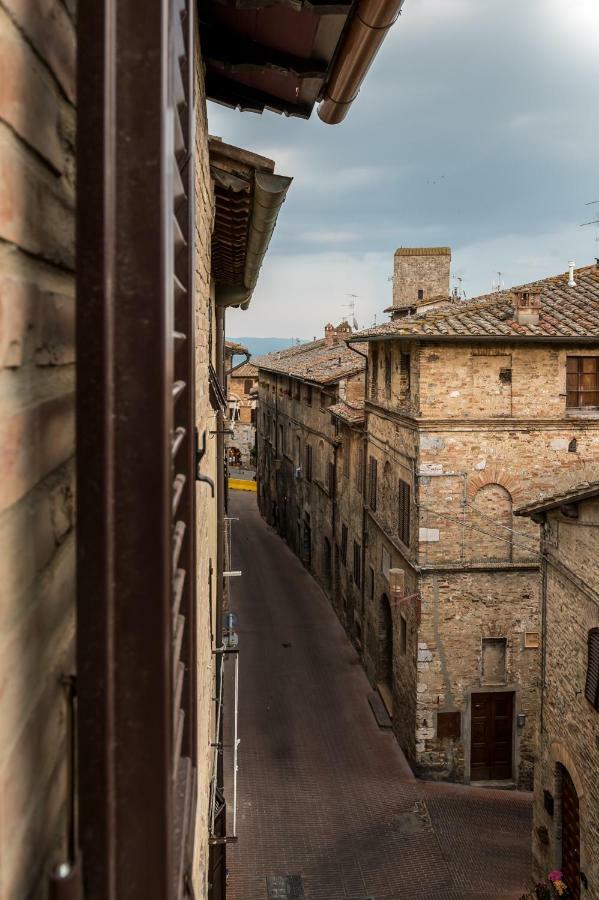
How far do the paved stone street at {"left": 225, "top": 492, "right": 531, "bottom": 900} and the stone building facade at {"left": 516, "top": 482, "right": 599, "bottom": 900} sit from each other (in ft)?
6.82

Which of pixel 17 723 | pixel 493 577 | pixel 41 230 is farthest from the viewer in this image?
pixel 493 577

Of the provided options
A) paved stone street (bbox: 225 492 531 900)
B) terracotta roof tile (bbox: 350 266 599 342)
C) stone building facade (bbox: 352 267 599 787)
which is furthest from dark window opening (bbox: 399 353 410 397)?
paved stone street (bbox: 225 492 531 900)

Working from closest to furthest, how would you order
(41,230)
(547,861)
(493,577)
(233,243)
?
(41,230) → (233,243) → (547,861) → (493,577)

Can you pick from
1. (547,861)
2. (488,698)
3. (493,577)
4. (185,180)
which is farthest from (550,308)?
(185,180)

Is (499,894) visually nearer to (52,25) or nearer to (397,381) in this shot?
(397,381)

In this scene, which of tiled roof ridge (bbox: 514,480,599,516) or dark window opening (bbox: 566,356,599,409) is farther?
dark window opening (bbox: 566,356,599,409)

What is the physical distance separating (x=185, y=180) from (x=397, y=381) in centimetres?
1609

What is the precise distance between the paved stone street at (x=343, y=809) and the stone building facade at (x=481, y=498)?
3.89ft

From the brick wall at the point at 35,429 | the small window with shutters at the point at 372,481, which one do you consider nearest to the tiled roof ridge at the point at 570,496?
the small window with shutters at the point at 372,481

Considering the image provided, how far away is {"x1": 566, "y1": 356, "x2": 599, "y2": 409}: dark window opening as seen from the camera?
16.4 m

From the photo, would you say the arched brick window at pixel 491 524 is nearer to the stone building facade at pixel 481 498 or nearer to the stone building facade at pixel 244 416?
the stone building facade at pixel 481 498

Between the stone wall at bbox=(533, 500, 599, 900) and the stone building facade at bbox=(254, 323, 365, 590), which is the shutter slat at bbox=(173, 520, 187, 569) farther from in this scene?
the stone building facade at bbox=(254, 323, 365, 590)

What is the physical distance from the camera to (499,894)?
1321cm

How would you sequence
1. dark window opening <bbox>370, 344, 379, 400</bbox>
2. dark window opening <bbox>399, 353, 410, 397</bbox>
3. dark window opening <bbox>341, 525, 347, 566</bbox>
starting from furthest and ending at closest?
dark window opening <bbox>341, 525, 347, 566</bbox> < dark window opening <bbox>370, 344, 379, 400</bbox> < dark window opening <bbox>399, 353, 410, 397</bbox>
